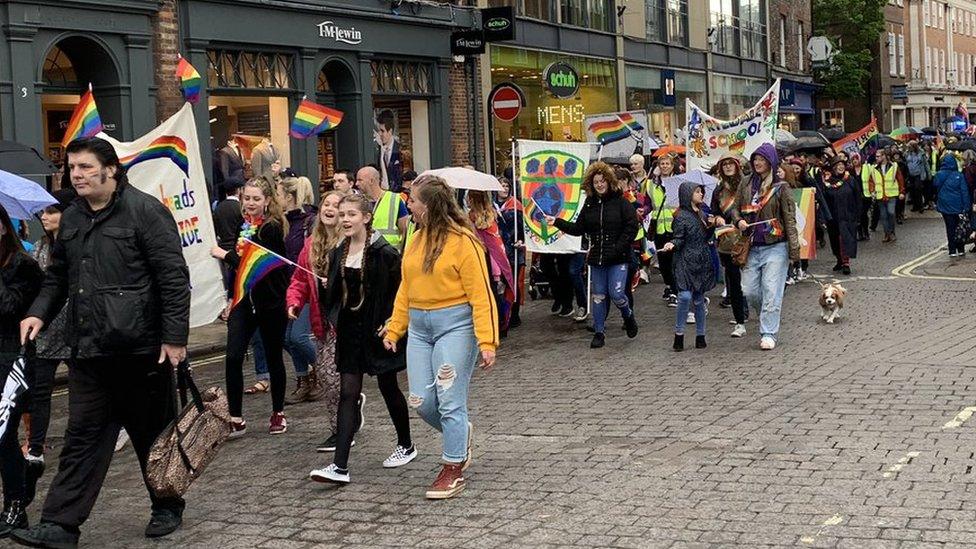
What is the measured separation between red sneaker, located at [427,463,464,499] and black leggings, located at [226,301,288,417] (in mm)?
2334

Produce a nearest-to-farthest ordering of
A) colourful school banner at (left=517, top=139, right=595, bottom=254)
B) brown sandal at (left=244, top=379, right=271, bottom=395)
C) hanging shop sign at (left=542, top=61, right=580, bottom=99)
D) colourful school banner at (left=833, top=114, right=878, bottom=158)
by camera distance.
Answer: brown sandal at (left=244, top=379, right=271, bottom=395) → colourful school banner at (left=517, top=139, right=595, bottom=254) → hanging shop sign at (left=542, top=61, right=580, bottom=99) → colourful school banner at (left=833, top=114, right=878, bottom=158)

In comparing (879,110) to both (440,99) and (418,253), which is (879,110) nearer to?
(440,99)

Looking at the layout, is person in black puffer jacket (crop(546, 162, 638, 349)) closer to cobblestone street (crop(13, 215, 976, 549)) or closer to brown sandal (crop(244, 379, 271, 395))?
cobblestone street (crop(13, 215, 976, 549))

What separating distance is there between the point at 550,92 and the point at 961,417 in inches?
691

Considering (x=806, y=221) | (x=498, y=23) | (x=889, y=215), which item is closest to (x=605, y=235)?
(x=806, y=221)

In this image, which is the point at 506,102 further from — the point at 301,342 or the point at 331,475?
the point at 331,475

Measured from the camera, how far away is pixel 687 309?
1249 cm

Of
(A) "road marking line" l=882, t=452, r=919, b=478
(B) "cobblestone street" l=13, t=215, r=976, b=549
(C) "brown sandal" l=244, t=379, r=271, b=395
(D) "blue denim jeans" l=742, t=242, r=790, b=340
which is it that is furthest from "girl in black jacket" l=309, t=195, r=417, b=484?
(D) "blue denim jeans" l=742, t=242, r=790, b=340

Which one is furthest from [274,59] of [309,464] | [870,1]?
[870,1]

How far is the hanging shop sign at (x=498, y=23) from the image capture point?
81.6 ft

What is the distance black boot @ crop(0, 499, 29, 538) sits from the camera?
21.3 feet

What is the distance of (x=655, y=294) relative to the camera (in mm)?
17547

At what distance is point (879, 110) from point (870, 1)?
42.8 ft

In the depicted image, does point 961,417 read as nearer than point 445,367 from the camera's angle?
No
